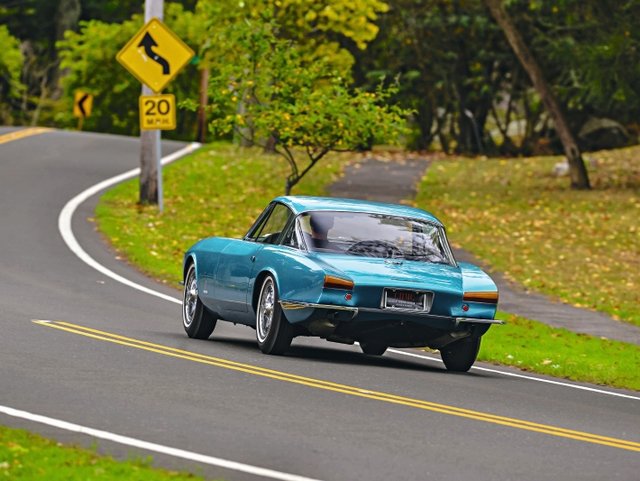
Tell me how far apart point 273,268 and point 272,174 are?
25404 mm

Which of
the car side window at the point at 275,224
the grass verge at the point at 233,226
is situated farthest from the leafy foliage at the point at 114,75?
the car side window at the point at 275,224

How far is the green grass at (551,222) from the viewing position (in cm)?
2562

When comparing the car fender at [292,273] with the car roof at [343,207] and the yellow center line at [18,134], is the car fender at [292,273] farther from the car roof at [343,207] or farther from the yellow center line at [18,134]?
the yellow center line at [18,134]

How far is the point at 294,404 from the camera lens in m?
11.0

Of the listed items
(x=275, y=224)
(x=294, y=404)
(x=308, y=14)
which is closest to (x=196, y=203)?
(x=308, y=14)

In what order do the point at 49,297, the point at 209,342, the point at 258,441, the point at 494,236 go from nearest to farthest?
the point at 258,441
the point at 209,342
the point at 49,297
the point at 494,236

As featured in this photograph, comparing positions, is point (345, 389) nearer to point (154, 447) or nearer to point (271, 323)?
point (271, 323)

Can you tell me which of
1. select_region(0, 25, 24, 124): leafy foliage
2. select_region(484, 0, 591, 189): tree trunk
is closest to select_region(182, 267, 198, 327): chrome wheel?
select_region(484, 0, 591, 189): tree trunk

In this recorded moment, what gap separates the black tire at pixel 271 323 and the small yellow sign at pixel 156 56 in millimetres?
15496

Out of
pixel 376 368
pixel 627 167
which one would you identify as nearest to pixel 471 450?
pixel 376 368

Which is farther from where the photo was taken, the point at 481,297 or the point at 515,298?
the point at 515,298

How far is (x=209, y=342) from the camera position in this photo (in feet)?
52.2

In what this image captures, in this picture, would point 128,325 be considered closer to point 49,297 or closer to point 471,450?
point 49,297

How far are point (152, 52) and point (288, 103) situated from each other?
329cm
